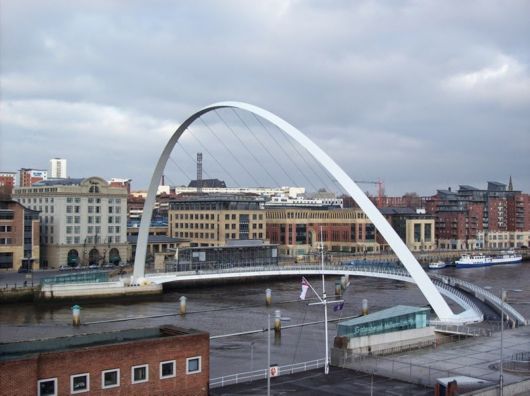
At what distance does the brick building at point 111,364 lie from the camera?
52.4 ft

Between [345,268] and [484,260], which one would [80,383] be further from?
[484,260]

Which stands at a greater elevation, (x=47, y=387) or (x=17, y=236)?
(x=17, y=236)

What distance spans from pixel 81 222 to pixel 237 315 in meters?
31.5

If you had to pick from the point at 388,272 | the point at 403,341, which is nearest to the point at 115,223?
the point at 388,272

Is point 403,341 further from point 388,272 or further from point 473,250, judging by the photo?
point 473,250

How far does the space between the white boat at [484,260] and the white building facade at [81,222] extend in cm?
4487

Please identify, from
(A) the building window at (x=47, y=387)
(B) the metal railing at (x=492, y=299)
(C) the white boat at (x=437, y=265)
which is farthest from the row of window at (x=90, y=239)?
(A) the building window at (x=47, y=387)

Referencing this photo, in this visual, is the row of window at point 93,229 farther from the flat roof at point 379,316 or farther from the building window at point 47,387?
the building window at point 47,387

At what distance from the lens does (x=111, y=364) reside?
17.2 metres

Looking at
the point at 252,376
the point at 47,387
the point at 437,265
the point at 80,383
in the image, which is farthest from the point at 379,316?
the point at 437,265

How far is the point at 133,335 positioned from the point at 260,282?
44799mm

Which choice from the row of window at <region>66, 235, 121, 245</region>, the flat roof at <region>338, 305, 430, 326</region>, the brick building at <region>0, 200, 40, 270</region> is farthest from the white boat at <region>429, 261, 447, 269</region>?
the flat roof at <region>338, 305, 430, 326</region>

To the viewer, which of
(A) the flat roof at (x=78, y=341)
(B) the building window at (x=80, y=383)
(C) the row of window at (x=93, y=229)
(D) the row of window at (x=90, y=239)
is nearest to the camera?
(B) the building window at (x=80, y=383)

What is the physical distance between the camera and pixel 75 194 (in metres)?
69.1
